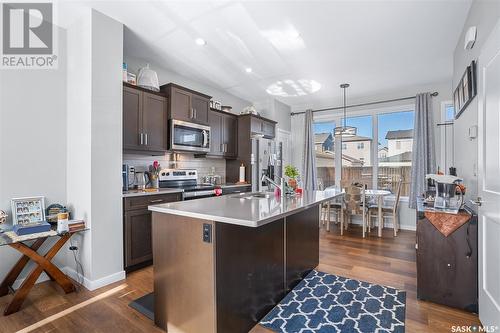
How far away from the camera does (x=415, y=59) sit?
3.54 meters

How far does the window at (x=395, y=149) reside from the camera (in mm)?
4930

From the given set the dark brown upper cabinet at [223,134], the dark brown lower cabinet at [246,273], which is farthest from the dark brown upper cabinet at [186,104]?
the dark brown lower cabinet at [246,273]

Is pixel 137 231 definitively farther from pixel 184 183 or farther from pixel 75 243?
pixel 184 183

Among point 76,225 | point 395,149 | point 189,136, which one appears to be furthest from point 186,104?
point 395,149

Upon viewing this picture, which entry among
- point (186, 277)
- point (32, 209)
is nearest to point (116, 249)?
point (32, 209)

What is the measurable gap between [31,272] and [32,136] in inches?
52.9

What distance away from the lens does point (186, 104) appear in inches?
143

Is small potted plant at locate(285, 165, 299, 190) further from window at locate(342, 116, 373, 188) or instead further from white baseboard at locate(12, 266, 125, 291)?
window at locate(342, 116, 373, 188)

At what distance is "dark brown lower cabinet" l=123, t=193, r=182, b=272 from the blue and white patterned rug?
5.51ft

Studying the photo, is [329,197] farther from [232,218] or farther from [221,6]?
[221,6]

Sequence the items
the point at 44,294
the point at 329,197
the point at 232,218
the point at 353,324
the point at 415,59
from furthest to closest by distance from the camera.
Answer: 1. the point at 415,59
2. the point at 329,197
3. the point at 44,294
4. the point at 353,324
5. the point at 232,218

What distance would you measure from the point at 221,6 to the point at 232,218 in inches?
83.9

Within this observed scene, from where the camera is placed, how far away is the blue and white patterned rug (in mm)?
1848

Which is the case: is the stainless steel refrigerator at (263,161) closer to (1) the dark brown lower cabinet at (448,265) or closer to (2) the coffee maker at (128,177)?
(2) the coffee maker at (128,177)
